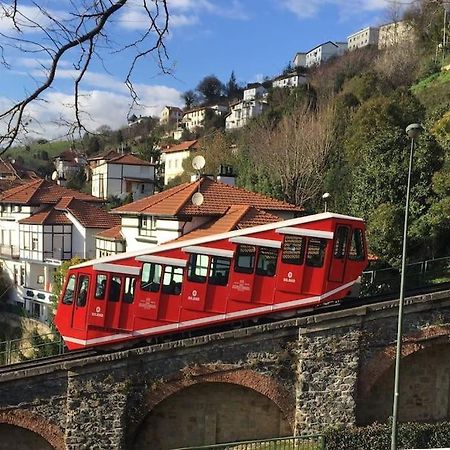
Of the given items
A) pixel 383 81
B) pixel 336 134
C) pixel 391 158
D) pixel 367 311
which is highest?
pixel 383 81

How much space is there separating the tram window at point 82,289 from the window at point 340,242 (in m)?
7.43

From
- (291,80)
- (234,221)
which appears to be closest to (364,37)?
(291,80)

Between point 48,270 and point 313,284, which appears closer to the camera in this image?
point 313,284

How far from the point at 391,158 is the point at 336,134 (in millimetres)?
15186

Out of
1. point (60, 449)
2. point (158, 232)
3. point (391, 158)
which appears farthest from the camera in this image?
point (158, 232)

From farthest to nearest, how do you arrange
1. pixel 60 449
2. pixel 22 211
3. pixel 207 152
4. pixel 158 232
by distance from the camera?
pixel 207 152 < pixel 22 211 < pixel 158 232 < pixel 60 449

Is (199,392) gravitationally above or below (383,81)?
below

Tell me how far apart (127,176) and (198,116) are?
5094cm

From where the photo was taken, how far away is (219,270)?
1581 cm

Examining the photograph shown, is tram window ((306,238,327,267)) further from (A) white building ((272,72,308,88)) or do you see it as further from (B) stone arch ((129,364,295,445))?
(A) white building ((272,72,308,88))

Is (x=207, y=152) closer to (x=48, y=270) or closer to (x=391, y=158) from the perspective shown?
(x=48, y=270)

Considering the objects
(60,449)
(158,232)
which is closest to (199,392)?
(60,449)

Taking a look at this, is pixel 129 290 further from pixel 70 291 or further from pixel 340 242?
pixel 340 242

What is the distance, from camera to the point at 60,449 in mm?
14906
